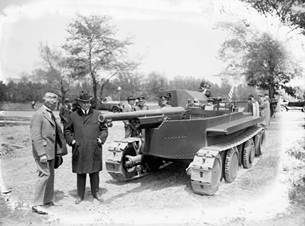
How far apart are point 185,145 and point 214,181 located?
31.5 inches

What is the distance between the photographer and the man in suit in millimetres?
5176

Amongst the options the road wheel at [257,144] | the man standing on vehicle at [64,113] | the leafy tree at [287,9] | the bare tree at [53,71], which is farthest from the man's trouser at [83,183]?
the bare tree at [53,71]

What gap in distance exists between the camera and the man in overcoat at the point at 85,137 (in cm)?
550

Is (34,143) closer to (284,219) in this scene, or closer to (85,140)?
(85,140)

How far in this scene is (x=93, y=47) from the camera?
21062 millimetres

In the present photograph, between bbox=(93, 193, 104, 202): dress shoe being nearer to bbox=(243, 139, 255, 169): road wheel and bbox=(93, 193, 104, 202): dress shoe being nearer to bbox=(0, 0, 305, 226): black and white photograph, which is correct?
bbox=(0, 0, 305, 226): black and white photograph

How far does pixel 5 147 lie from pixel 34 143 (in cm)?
659

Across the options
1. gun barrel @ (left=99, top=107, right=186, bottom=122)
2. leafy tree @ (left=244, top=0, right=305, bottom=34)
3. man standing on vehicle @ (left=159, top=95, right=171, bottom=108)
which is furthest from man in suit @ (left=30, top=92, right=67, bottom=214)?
leafy tree @ (left=244, top=0, right=305, bottom=34)

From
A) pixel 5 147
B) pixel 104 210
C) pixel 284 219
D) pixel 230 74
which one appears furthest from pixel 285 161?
pixel 5 147

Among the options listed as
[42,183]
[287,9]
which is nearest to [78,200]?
[42,183]

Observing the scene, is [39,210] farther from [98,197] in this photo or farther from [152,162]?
[152,162]

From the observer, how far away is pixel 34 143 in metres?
5.17

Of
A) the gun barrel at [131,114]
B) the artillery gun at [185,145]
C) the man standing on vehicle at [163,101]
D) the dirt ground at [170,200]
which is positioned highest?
the man standing on vehicle at [163,101]

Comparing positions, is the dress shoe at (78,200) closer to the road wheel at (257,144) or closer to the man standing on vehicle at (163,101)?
the man standing on vehicle at (163,101)
